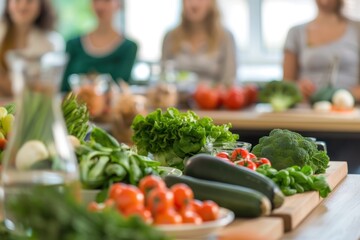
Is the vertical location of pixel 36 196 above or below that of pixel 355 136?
above

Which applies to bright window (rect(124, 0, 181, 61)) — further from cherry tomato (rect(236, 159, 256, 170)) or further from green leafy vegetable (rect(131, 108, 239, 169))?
cherry tomato (rect(236, 159, 256, 170))

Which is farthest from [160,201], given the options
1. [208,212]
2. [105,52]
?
[105,52]

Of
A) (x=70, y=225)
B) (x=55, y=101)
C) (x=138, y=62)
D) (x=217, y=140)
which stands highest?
(x=55, y=101)

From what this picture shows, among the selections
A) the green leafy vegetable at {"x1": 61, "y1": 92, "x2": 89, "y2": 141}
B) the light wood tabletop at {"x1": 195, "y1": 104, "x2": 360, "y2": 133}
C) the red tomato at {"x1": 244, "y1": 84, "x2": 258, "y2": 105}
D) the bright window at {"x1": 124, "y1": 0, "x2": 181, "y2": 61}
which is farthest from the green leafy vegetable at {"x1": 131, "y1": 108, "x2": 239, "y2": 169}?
the bright window at {"x1": 124, "y1": 0, "x2": 181, "y2": 61}

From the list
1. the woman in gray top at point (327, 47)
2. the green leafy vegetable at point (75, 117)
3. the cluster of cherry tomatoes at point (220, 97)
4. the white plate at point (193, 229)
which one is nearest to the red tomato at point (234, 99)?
the cluster of cherry tomatoes at point (220, 97)

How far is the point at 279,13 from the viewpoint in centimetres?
848

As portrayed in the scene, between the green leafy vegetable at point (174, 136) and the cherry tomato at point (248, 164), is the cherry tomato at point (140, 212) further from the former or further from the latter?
the green leafy vegetable at point (174, 136)

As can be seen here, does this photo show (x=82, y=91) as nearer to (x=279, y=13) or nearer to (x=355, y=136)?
(x=355, y=136)

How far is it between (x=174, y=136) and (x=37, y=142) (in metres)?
1.03

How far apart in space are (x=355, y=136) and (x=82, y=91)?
160 centimetres

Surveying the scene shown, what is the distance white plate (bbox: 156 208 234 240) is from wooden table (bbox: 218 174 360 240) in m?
0.07

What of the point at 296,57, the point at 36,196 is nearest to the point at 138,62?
the point at 296,57

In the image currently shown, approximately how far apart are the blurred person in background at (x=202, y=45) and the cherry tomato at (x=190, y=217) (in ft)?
15.7

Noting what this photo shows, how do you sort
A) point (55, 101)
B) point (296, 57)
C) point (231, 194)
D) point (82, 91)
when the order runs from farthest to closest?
point (296, 57) < point (82, 91) < point (231, 194) < point (55, 101)
